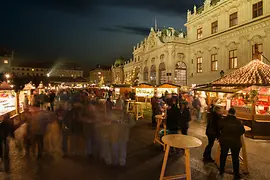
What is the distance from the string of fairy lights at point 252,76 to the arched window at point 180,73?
19566 mm

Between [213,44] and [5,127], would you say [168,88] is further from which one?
[5,127]

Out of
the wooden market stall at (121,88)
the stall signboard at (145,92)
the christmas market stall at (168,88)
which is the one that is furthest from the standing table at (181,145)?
the wooden market stall at (121,88)

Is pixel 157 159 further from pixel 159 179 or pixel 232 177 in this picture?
pixel 232 177

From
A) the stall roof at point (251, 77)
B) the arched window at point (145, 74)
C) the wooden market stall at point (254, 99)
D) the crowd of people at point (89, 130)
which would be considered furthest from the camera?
the arched window at point (145, 74)

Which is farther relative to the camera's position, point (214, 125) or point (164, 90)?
point (164, 90)

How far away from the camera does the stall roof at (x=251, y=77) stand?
8.80 m

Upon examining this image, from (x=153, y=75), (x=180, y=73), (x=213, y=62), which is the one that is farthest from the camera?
(x=153, y=75)

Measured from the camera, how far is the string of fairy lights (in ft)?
29.1

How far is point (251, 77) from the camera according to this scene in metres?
9.33

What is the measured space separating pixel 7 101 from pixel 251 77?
14.4 m

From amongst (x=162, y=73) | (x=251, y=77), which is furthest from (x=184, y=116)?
(x=162, y=73)

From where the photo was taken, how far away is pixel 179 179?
4695 millimetres

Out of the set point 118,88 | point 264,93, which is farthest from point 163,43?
point 264,93

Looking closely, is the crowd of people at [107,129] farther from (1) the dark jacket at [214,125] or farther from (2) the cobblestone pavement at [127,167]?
(2) the cobblestone pavement at [127,167]
